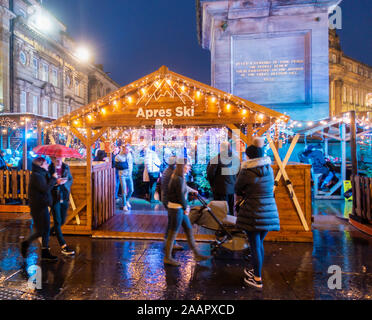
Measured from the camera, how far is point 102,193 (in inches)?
265

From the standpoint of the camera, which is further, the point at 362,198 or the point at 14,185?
the point at 14,185

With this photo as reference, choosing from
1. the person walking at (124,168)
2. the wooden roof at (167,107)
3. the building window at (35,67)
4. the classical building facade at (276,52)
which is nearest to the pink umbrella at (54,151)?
the wooden roof at (167,107)

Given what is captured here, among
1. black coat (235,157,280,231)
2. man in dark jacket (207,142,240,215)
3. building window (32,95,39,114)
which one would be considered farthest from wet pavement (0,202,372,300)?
building window (32,95,39,114)

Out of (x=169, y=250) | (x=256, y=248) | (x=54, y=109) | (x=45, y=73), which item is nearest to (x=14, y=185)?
(x=169, y=250)

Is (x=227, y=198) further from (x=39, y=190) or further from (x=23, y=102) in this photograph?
(x=23, y=102)

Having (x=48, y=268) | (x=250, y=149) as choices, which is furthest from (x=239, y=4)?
(x=48, y=268)

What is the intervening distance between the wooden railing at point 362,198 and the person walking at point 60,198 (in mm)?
6832

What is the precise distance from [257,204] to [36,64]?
105ft

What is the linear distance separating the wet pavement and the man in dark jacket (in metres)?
1.31

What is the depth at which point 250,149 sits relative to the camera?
3717mm

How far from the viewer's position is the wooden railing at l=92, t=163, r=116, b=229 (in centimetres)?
632

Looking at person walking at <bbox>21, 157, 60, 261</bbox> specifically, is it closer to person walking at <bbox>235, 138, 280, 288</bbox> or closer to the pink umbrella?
the pink umbrella

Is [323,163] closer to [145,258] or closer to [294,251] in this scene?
[294,251]
